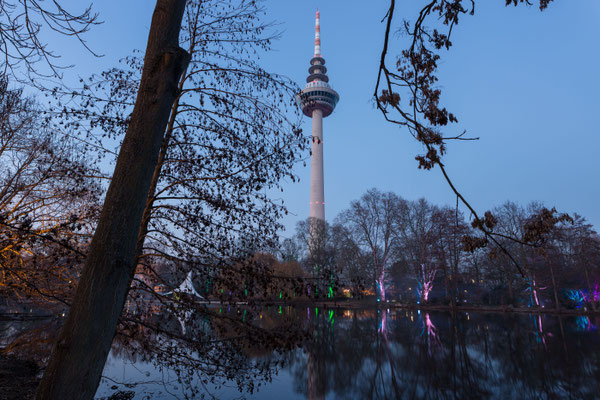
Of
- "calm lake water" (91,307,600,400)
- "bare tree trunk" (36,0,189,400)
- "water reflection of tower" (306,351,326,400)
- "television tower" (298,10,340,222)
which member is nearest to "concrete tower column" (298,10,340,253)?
"television tower" (298,10,340,222)

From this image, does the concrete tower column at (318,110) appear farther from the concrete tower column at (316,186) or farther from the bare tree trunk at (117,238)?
the bare tree trunk at (117,238)

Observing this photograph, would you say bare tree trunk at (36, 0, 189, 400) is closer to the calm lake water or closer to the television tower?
the calm lake water

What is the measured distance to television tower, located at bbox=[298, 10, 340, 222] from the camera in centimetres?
8600

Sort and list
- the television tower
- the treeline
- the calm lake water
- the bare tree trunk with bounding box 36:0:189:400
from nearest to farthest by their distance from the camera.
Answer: the bare tree trunk with bounding box 36:0:189:400 < the calm lake water < the treeline < the television tower

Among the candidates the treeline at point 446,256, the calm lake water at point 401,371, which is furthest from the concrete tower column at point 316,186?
the calm lake water at point 401,371

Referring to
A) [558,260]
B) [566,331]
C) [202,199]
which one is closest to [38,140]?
[202,199]

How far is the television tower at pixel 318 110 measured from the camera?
86.0 meters

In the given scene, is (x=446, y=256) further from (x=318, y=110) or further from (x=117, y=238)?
(x=318, y=110)

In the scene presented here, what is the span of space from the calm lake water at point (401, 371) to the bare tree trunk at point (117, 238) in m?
2.95

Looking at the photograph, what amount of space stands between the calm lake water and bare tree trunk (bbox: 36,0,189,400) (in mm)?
2954

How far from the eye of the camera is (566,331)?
62.1 feet

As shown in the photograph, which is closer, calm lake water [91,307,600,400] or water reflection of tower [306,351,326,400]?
calm lake water [91,307,600,400]

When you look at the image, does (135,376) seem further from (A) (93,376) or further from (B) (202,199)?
(A) (93,376)

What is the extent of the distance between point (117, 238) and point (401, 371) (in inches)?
449
